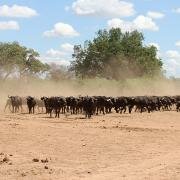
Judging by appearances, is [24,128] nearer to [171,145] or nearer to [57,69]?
[171,145]

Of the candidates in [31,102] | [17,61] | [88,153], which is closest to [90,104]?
[31,102]

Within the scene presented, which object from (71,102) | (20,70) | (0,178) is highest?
(20,70)

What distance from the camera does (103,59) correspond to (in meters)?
92.1

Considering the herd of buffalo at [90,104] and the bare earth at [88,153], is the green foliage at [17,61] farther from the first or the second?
the bare earth at [88,153]

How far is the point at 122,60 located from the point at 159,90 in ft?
36.6

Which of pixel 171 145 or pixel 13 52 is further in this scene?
pixel 13 52

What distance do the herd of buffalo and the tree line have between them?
40.0 meters

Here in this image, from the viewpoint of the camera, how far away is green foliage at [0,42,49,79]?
85.8 m

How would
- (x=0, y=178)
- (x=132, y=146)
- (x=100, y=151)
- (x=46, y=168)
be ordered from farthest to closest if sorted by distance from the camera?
(x=132, y=146) < (x=100, y=151) < (x=46, y=168) < (x=0, y=178)

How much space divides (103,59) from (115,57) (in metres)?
2.24

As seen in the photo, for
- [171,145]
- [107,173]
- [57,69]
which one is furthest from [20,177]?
[57,69]

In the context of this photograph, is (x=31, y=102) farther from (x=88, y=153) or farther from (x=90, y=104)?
(x=88, y=153)

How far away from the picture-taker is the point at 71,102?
38062 mm

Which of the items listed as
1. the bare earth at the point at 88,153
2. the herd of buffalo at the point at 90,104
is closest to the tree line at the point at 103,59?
the herd of buffalo at the point at 90,104
